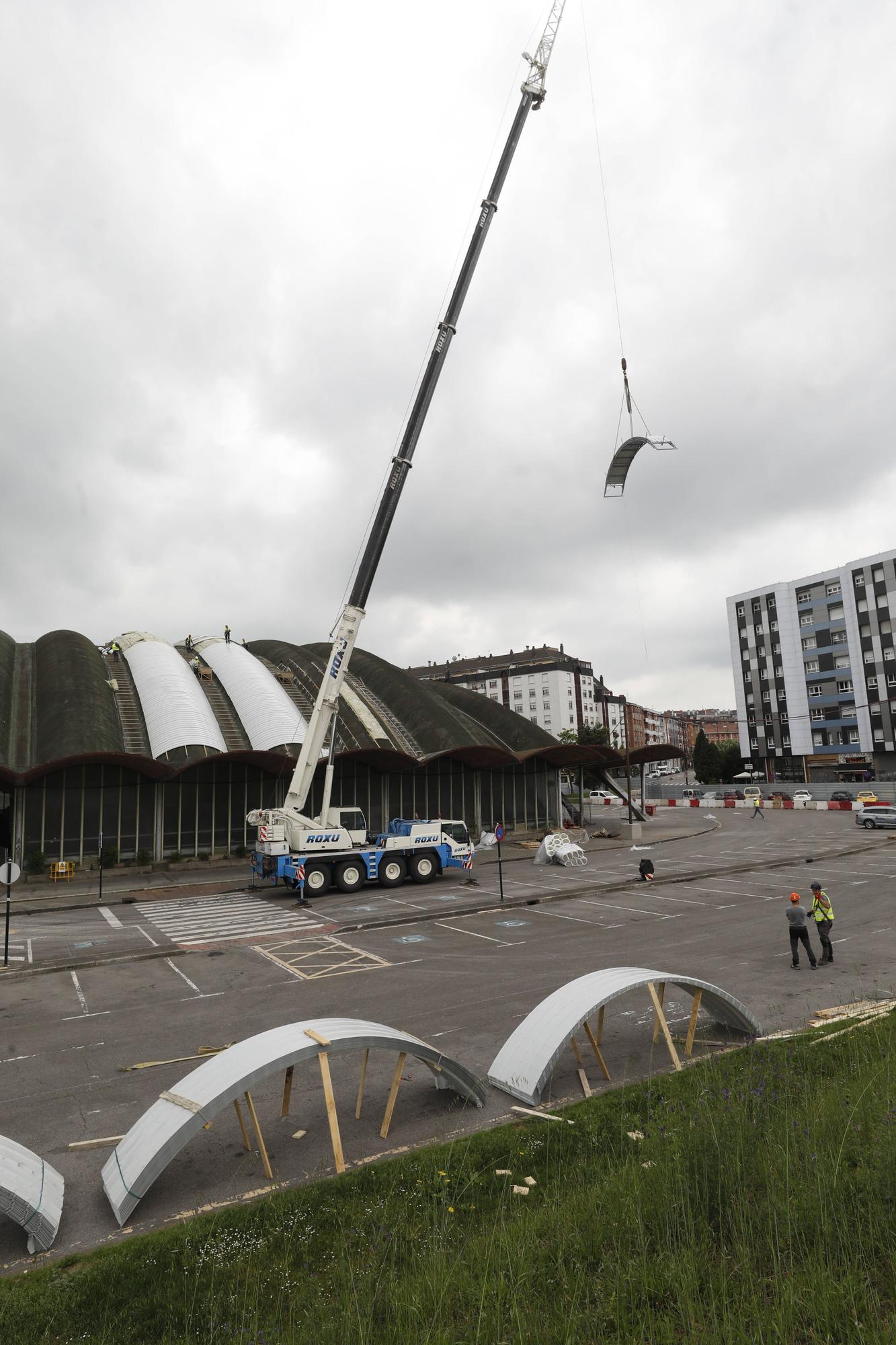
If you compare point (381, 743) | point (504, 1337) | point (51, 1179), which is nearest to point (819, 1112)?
point (504, 1337)

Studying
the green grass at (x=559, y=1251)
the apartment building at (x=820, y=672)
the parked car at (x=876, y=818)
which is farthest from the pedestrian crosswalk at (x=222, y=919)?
the apartment building at (x=820, y=672)

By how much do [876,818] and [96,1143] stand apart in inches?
2060

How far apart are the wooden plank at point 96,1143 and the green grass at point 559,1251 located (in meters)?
2.77

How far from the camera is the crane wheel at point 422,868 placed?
31.9 m

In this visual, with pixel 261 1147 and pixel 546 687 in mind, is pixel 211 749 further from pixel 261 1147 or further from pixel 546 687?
pixel 546 687

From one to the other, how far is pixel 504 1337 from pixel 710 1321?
1.25 meters

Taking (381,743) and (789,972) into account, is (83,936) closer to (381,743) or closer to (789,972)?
(789,972)

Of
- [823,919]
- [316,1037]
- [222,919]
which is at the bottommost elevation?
[222,919]

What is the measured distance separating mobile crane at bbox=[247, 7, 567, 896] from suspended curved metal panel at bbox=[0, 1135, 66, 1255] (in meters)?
21.4

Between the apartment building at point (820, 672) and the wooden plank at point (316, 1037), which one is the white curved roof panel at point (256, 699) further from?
the apartment building at point (820, 672)

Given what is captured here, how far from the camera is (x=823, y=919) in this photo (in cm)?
1625

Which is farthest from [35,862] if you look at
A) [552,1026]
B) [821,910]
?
[821,910]

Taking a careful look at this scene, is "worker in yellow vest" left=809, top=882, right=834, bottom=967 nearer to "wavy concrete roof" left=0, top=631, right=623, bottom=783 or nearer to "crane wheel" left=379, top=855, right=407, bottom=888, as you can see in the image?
"crane wheel" left=379, top=855, right=407, bottom=888

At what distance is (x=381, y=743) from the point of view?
43656 millimetres
